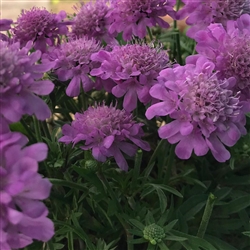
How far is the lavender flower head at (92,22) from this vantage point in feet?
2.22

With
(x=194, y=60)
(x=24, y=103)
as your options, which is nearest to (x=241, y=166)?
(x=194, y=60)

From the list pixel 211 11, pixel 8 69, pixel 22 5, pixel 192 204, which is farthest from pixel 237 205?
pixel 22 5

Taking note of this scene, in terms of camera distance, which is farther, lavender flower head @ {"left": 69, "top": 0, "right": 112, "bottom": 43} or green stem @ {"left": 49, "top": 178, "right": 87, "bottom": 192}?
lavender flower head @ {"left": 69, "top": 0, "right": 112, "bottom": 43}

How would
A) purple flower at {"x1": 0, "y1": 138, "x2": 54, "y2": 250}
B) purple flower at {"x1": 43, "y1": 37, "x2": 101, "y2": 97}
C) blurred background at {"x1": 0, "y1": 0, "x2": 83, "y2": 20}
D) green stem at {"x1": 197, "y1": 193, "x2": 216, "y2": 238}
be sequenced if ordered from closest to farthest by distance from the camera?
purple flower at {"x1": 0, "y1": 138, "x2": 54, "y2": 250}
green stem at {"x1": 197, "y1": 193, "x2": 216, "y2": 238}
purple flower at {"x1": 43, "y1": 37, "x2": 101, "y2": 97}
blurred background at {"x1": 0, "y1": 0, "x2": 83, "y2": 20}

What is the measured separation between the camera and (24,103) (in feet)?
1.31

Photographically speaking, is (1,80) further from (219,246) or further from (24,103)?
(219,246)

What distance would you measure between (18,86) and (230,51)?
0.87 feet

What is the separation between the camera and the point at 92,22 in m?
0.67

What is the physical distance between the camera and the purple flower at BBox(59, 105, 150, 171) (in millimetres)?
521

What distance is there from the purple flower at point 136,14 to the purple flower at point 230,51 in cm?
11

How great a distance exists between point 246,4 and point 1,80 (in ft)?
1.36

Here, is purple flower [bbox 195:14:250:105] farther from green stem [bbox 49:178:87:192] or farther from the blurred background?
the blurred background

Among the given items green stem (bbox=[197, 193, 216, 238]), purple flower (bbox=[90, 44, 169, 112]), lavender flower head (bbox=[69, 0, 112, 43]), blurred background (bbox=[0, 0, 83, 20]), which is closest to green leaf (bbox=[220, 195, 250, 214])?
green stem (bbox=[197, 193, 216, 238])

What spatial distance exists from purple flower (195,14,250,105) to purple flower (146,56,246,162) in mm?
28
